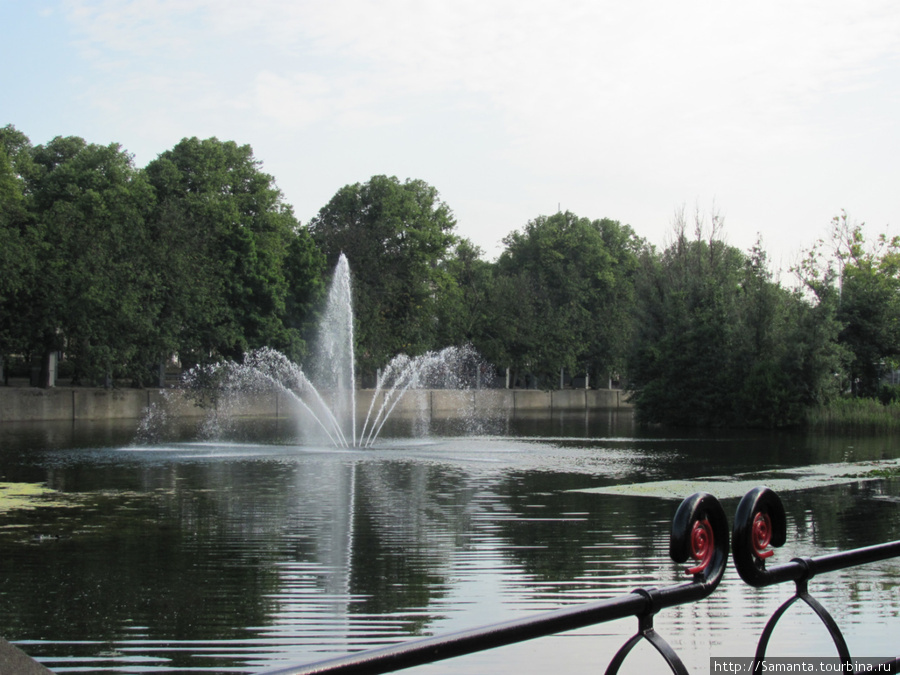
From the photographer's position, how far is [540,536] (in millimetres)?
12000

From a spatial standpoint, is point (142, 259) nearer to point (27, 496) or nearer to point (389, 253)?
point (389, 253)

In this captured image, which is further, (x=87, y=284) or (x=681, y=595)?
(x=87, y=284)

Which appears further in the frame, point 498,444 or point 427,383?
point 427,383

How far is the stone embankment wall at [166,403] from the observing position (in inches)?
1769

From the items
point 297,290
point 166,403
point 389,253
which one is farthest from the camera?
point 389,253

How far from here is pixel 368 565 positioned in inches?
398

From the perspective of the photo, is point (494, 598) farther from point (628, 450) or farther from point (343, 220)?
point (343, 220)

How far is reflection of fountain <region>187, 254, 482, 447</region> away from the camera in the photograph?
4971 cm

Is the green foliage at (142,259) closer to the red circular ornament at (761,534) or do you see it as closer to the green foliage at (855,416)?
the green foliage at (855,416)

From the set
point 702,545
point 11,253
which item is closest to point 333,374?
point 11,253

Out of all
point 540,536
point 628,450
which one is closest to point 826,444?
point 628,450

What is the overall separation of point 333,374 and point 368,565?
50.8 metres

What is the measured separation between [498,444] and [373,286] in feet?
118

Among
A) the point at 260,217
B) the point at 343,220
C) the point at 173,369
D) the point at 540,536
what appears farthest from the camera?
the point at 343,220
